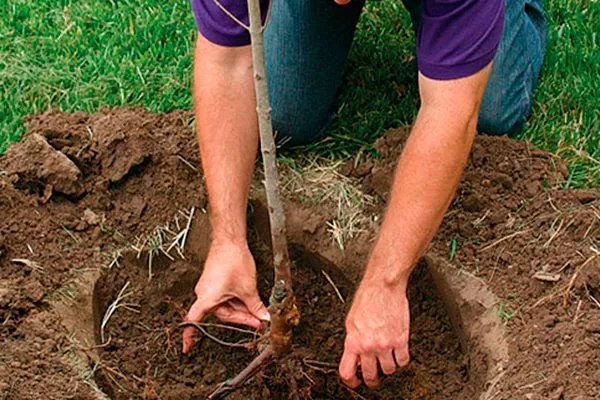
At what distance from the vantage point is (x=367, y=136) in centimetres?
323

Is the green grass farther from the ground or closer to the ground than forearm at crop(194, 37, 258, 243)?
closer to the ground

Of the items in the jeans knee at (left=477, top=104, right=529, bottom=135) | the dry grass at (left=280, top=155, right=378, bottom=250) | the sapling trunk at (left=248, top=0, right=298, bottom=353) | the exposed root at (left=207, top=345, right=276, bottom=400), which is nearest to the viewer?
the sapling trunk at (left=248, top=0, right=298, bottom=353)

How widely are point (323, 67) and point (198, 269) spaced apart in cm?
85

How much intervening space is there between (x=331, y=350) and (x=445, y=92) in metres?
0.84

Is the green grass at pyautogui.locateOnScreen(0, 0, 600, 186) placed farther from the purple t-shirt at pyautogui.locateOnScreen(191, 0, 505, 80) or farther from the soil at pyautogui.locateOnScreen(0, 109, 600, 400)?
the purple t-shirt at pyautogui.locateOnScreen(191, 0, 505, 80)

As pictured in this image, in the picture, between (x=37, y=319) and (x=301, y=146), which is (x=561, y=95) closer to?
(x=301, y=146)

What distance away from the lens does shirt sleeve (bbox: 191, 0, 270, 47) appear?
267 centimetres

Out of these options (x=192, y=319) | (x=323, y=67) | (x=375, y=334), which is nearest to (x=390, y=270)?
(x=375, y=334)

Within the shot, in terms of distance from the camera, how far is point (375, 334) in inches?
91.9

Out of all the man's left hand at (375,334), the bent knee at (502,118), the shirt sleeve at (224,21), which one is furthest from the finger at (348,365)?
the bent knee at (502,118)

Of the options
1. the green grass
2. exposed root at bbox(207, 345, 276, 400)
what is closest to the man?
exposed root at bbox(207, 345, 276, 400)

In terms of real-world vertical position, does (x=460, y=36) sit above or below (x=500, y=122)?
above

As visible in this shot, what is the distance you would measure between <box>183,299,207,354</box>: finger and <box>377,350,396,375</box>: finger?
18.9 inches

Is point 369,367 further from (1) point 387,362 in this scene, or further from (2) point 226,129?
(2) point 226,129
